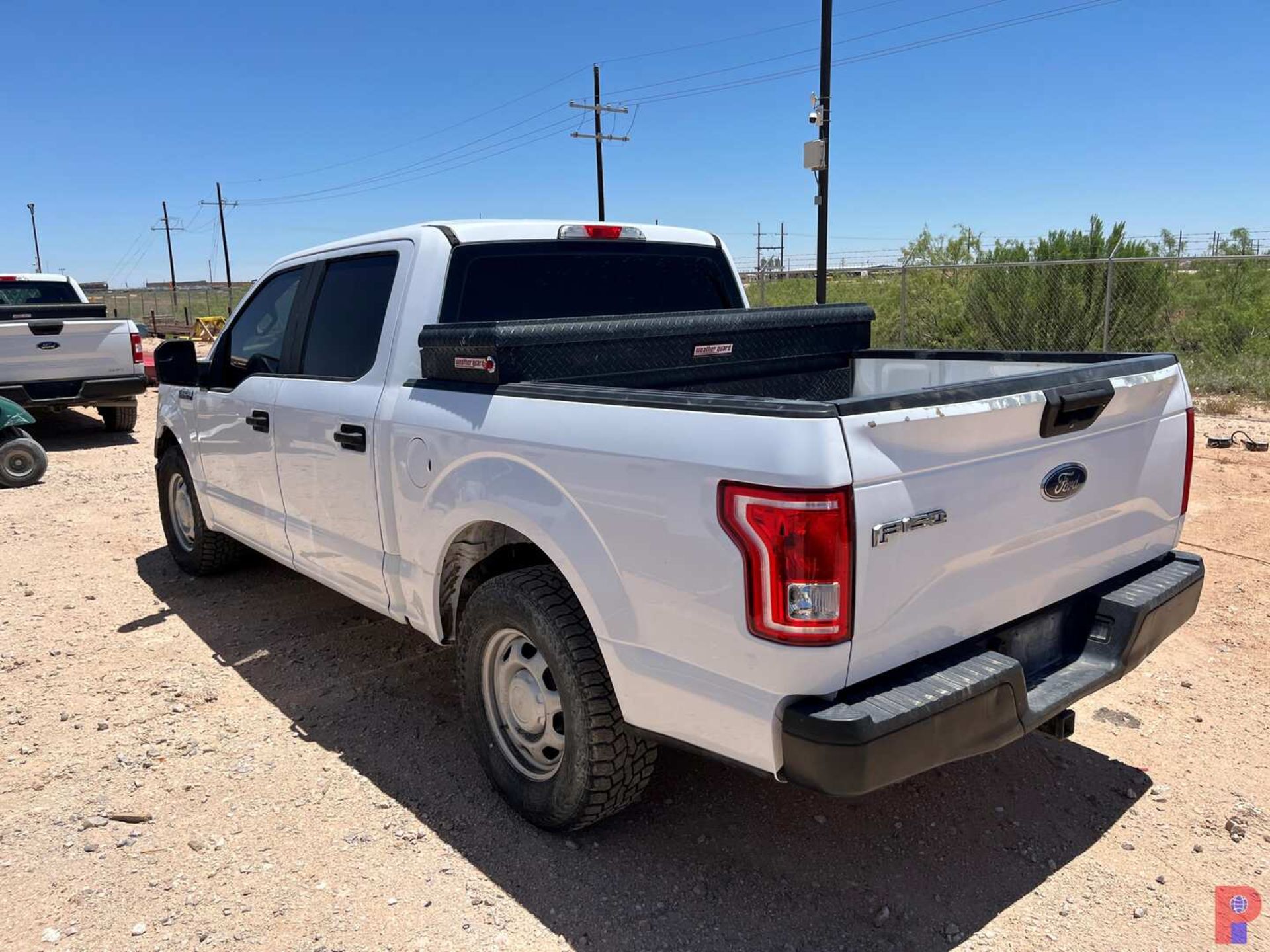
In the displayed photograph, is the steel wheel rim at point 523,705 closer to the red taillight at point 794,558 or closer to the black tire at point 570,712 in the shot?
the black tire at point 570,712

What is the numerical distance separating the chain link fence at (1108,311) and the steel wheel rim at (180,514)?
11.7m

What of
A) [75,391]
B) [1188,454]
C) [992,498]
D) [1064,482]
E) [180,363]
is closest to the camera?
[992,498]

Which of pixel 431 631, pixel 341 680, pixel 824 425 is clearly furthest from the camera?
pixel 341 680

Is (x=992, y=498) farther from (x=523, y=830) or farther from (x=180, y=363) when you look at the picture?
(x=180, y=363)

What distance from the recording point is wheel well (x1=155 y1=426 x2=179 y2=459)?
6.05 m

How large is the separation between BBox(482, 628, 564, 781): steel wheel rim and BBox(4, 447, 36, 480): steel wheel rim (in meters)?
8.22

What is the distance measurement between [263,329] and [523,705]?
274 centimetres

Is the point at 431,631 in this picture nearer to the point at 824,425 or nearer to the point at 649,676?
the point at 649,676

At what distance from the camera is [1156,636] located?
309 cm

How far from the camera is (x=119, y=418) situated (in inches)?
508

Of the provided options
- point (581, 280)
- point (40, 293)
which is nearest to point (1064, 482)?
point (581, 280)

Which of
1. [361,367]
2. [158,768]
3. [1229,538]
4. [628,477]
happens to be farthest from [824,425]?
[1229,538]

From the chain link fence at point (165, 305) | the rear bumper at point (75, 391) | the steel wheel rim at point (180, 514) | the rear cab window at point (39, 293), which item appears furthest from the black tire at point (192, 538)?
the chain link fence at point (165, 305)

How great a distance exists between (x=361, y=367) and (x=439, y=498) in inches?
34.6
